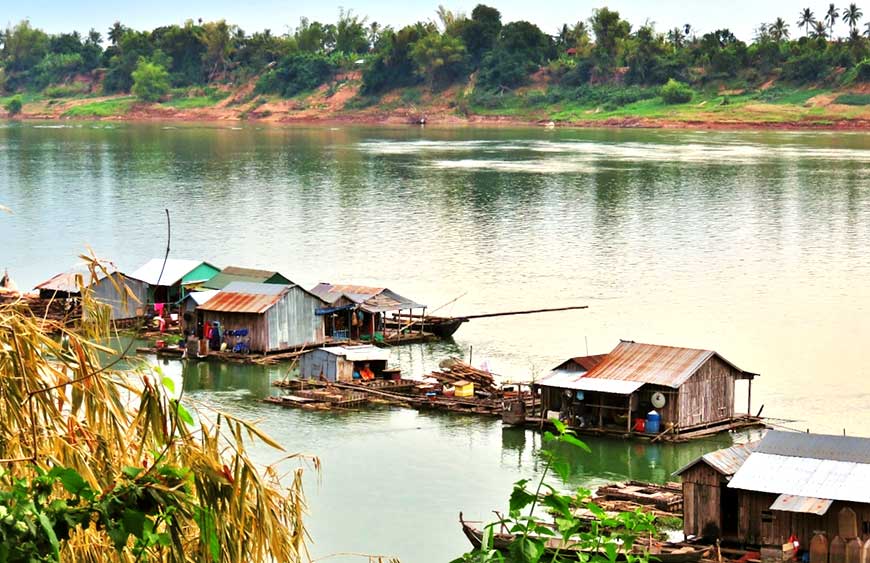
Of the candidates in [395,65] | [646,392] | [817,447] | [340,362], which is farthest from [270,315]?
[395,65]

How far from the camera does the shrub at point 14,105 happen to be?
7298 inches

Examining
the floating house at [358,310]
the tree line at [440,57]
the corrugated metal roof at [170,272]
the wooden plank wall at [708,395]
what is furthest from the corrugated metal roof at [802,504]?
the tree line at [440,57]

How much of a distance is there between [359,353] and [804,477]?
1631cm

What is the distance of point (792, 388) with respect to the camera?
1430 inches

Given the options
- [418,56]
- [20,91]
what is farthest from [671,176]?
[20,91]

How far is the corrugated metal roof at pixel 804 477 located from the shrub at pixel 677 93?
11188 cm

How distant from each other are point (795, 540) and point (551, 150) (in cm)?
9282

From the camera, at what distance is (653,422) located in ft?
101

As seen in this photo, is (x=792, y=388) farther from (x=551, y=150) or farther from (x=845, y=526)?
(x=551, y=150)

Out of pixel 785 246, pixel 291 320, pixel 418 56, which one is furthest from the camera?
pixel 418 56

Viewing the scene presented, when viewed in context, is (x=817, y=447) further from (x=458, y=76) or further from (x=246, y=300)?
(x=458, y=76)

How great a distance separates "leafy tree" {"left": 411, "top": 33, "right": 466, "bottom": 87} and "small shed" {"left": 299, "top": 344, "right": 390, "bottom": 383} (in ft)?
377

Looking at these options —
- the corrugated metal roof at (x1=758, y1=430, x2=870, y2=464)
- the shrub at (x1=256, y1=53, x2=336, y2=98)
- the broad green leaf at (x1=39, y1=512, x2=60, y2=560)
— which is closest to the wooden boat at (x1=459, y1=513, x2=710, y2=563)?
the corrugated metal roof at (x1=758, y1=430, x2=870, y2=464)

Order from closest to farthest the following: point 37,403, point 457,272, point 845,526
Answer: point 37,403, point 845,526, point 457,272
